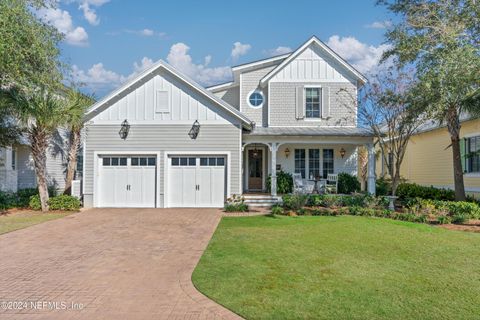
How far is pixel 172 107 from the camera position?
53.7 ft

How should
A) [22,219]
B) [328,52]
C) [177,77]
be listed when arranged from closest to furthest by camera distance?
1. [22,219]
2. [177,77]
3. [328,52]

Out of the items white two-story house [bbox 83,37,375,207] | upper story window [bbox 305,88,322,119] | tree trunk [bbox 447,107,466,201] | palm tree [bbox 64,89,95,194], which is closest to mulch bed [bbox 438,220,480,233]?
tree trunk [bbox 447,107,466,201]

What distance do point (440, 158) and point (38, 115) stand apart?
19.0 meters

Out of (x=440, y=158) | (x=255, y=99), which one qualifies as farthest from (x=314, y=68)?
(x=440, y=158)

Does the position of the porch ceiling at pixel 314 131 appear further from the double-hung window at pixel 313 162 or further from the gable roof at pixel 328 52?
the gable roof at pixel 328 52

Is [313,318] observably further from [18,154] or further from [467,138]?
[18,154]

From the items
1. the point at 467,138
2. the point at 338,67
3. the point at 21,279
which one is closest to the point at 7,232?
the point at 21,279

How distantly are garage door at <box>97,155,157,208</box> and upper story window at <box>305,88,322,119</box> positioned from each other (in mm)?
8248

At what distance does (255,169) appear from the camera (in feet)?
65.1

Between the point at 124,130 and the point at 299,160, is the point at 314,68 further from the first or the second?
the point at 124,130

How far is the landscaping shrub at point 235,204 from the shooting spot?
15.1 meters

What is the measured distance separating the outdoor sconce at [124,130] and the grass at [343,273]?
308 inches

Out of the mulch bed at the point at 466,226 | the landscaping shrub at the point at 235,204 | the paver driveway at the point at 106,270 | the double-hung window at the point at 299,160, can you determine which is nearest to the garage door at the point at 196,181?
the landscaping shrub at the point at 235,204

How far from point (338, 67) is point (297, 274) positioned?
48.9 feet
